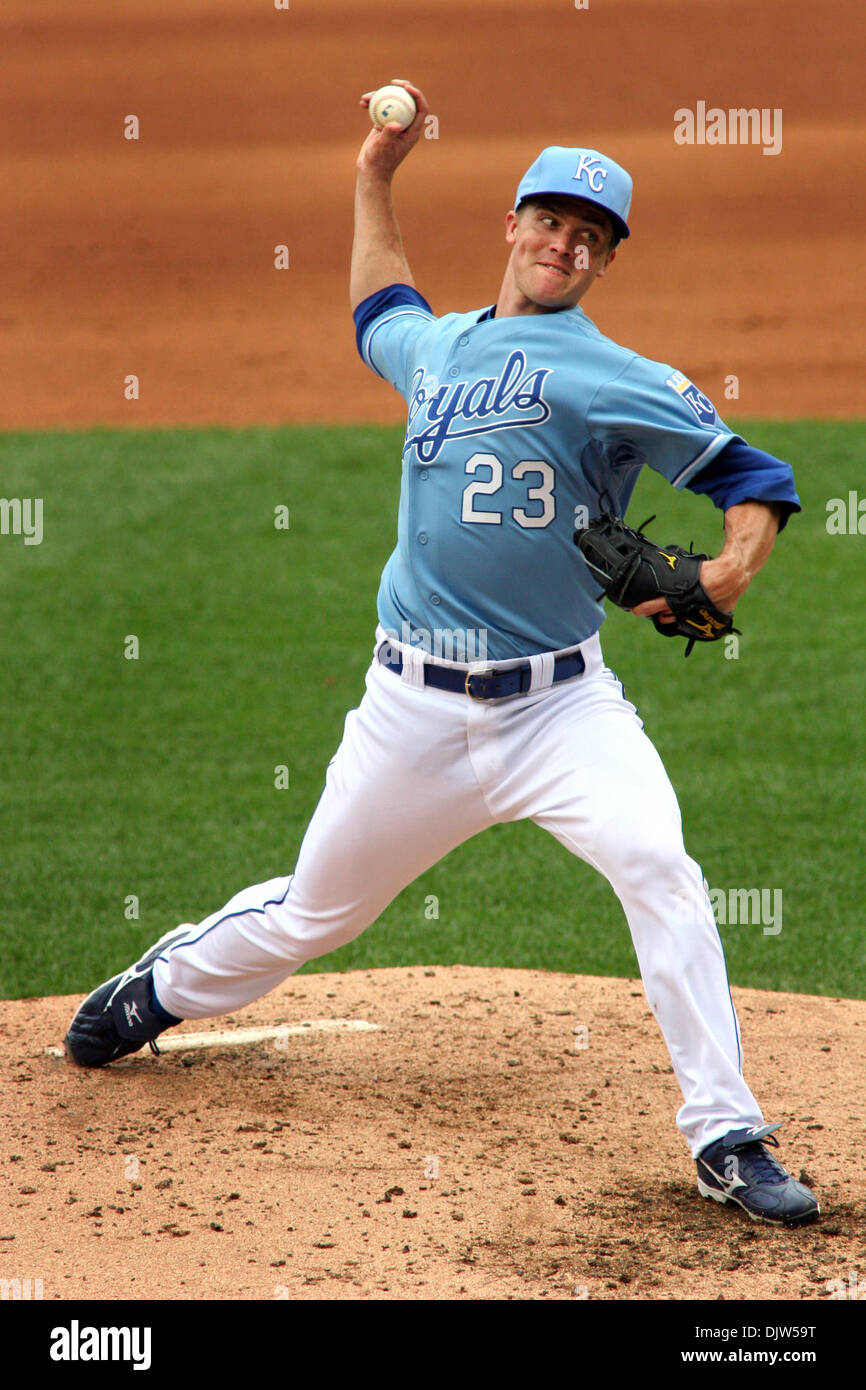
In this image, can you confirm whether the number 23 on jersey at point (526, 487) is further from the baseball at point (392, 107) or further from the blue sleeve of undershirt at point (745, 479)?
the baseball at point (392, 107)

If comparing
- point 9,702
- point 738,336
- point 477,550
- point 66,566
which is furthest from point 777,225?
point 477,550

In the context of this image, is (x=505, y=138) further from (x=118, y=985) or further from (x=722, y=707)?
(x=118, y=985)

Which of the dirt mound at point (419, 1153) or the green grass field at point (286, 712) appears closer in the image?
the dirt mound at point (419, 1153)

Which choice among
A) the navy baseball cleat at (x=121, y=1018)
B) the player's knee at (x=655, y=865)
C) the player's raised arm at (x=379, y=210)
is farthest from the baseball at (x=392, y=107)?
the navy baseball cleat at (x=121, y=1018)

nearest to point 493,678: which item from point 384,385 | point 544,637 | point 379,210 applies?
point 544,637

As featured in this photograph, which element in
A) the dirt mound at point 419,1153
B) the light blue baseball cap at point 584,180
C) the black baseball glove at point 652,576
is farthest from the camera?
the light blue baseball cap at point 584,180

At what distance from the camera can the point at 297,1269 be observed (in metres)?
3.26

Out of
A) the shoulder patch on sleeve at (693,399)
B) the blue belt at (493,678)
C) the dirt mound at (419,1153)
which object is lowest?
the dirt mound at (419,1153)

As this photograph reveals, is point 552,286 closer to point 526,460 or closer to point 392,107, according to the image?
point 526,460

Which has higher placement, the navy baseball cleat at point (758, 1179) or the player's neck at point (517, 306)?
the player's neck at point (517, 306)

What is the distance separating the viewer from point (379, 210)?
415 centimetres

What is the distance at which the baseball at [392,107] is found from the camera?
13.4ft

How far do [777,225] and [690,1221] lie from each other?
1582cm

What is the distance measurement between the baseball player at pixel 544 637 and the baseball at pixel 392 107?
548mm
